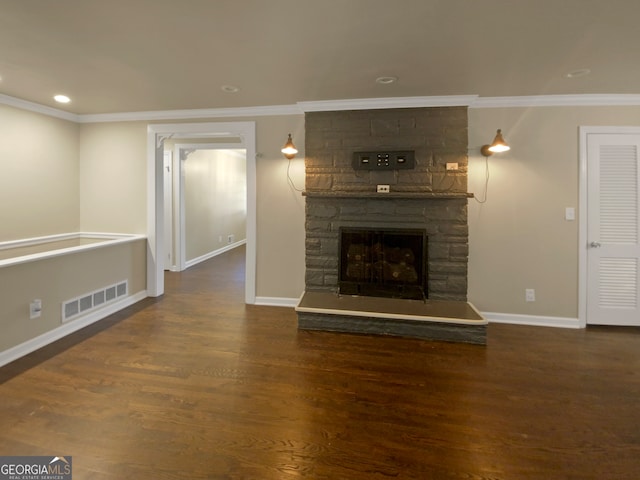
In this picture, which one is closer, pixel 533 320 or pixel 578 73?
pixel 578 73

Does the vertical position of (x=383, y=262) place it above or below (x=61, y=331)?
above

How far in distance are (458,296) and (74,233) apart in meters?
4.92

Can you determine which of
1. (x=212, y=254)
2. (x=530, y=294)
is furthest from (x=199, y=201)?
(x=530, y=294)

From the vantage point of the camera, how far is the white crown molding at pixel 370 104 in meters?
3.12

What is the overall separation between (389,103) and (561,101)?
5.72 ft

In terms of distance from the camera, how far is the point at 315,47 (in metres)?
2.22

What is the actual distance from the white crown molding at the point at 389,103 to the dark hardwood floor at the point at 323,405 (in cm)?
242

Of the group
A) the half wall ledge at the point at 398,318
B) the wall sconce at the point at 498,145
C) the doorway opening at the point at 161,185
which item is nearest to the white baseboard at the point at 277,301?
the doorway opening at the point at 161,185

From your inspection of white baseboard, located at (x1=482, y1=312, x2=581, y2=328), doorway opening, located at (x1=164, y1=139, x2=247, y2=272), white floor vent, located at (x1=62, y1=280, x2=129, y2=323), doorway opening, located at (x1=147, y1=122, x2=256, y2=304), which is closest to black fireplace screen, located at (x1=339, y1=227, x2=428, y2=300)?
white baseboard, located at (x1=482, y1=312, x2=581, y2=328)

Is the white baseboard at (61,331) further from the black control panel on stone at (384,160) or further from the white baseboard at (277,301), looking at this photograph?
the black control panel on stone at (384,160)

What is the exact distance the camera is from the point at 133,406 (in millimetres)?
1926

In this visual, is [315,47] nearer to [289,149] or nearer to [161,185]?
[289,149]

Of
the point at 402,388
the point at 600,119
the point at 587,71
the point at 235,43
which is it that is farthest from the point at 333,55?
the point at 600,119

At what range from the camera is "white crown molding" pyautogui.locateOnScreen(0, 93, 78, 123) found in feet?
10.9
